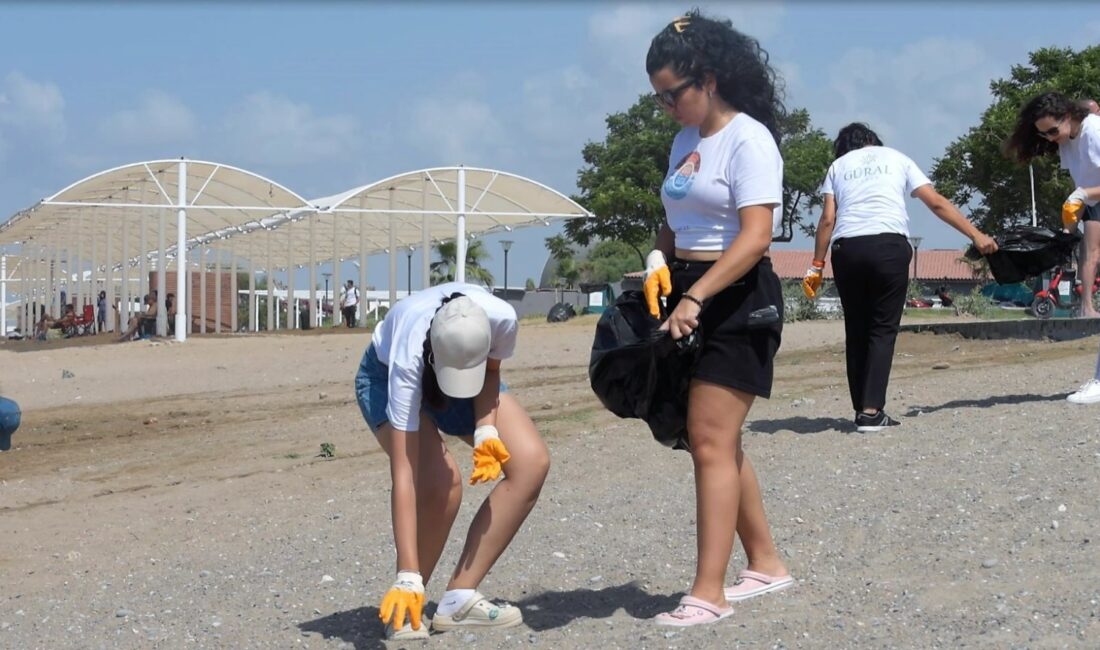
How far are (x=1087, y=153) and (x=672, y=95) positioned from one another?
399 cm

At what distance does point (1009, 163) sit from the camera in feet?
124

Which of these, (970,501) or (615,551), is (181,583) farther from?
(970,501)

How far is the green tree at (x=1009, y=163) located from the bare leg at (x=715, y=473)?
114 ft

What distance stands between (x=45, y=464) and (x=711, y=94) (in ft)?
26.4

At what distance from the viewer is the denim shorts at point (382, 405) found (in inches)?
190

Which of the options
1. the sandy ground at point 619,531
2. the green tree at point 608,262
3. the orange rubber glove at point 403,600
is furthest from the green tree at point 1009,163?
the green tree at point 608,262

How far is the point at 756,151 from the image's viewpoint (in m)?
4.46

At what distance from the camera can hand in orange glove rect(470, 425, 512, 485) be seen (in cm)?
452

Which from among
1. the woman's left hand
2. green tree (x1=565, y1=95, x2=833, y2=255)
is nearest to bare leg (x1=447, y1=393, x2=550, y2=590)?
the woman's left hand

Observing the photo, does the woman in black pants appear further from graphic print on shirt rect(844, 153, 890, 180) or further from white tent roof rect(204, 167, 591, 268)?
white tent roof rect(204, 167, 591, 268)

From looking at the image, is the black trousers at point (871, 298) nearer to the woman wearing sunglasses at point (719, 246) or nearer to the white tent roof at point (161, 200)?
the woman wearing sunglasses at point (719, 246)

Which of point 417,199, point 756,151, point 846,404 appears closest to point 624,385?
point 756,151

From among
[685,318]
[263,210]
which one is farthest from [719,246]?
[263,210]

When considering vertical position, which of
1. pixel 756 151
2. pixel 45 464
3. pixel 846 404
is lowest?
pixel 45 464
